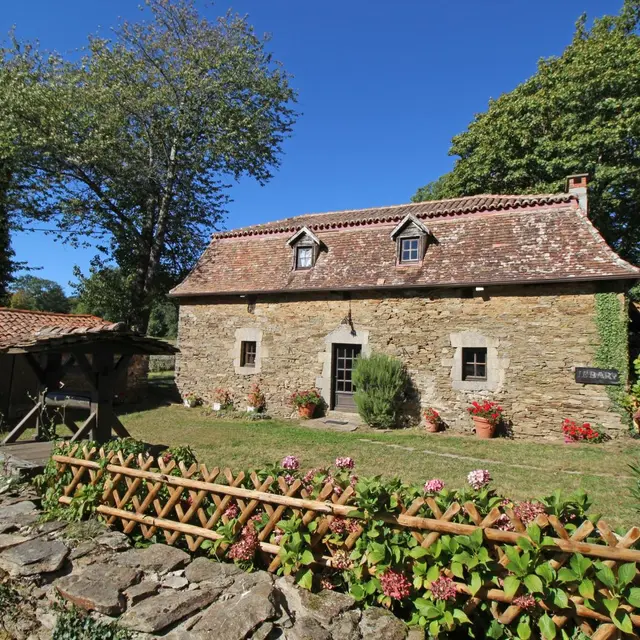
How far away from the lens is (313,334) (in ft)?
44.3

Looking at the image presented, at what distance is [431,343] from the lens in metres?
11.9

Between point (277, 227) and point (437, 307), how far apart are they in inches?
298

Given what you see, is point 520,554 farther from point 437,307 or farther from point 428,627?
point 437,307

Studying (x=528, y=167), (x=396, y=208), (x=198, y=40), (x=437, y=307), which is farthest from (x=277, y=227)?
(x=528, y=167)

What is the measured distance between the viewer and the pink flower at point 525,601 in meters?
2.58

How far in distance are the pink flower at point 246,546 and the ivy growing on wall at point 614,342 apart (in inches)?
390

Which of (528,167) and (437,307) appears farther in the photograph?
(528,167)

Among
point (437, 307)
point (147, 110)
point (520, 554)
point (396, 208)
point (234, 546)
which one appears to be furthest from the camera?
point (147, 110)

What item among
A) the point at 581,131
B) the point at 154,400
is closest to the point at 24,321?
the point at 154,400

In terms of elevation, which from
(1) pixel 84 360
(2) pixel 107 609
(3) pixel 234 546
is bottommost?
(2) pixel 107 609

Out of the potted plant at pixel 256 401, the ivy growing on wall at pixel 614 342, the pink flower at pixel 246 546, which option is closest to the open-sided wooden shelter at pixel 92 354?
the pink flower at pixel 246 546

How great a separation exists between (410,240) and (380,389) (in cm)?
479

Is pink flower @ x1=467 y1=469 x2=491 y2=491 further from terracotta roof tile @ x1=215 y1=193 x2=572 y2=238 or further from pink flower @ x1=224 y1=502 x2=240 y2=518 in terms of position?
terracotta roof tile @ x1=215 y1=193 x2=572 y2=238

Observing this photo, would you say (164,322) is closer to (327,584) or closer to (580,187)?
(580,187)
